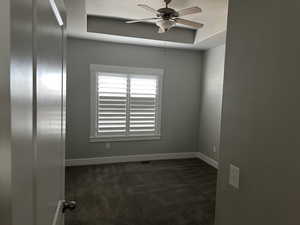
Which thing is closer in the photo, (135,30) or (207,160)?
(135,30)

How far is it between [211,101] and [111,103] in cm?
224

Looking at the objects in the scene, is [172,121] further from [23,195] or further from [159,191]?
[23,195]

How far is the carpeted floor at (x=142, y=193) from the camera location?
2.56m

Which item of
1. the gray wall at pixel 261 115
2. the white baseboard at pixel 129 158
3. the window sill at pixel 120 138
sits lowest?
the white baseboard at pixel 129 158

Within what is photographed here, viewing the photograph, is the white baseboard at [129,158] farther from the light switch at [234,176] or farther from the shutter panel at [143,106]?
the light switch at [234,176]

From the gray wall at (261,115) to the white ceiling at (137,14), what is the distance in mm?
1920

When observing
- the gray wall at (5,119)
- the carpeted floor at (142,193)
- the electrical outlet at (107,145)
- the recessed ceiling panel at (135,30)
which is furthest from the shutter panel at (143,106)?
the gray wall at (5,119)

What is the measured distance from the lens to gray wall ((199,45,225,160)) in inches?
168

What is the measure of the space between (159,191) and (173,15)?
2.65 m

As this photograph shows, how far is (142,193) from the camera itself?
3.19m

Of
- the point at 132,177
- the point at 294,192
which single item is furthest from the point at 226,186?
the point at 132,177

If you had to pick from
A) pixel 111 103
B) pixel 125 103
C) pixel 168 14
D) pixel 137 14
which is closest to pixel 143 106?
pixel 125 103

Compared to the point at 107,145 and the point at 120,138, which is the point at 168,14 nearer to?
the point at 120,138

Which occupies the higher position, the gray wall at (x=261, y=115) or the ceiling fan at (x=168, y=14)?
the ceiling fan at (x=168, y=14)
